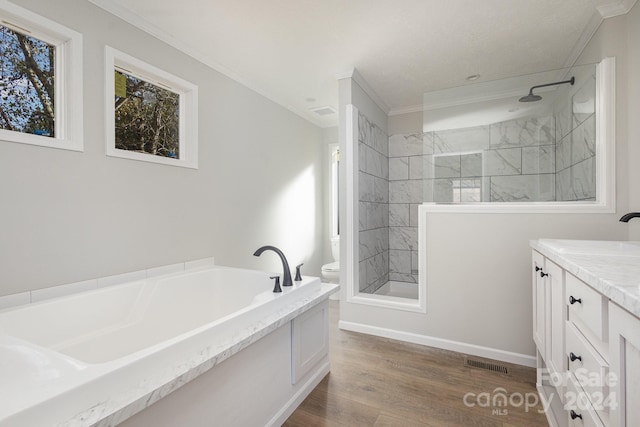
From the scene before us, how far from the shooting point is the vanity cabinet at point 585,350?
76 centimetres

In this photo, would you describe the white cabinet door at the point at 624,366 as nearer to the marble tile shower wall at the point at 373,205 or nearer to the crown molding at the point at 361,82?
the marble tile shower wall at the point at 373,205

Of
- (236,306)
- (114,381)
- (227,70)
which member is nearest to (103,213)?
(236,306)

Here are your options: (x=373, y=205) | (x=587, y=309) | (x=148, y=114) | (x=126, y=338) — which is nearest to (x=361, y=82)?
(x=373, y=205)

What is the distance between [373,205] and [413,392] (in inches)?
83.0

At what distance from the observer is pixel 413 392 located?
1.88 metres

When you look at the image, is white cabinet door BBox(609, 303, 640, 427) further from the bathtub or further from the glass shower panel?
the glass shower panel

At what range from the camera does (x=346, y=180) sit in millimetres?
2951

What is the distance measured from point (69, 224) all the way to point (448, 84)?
362 cm

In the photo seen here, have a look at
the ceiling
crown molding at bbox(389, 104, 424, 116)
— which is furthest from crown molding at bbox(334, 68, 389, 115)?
crown molding at bbox(389, 104, 424, 116)

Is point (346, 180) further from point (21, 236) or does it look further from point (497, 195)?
point (21, 236)

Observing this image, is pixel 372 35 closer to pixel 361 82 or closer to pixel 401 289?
pixel 361 82

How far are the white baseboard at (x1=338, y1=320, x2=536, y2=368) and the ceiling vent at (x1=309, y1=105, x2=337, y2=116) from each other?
8.69 ft

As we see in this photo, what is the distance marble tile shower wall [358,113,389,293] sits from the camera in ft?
10.6

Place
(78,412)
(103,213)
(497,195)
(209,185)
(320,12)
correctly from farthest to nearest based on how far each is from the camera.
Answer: (209,185)
(497,195)
(320,12)
(103,213)
(78,412)
